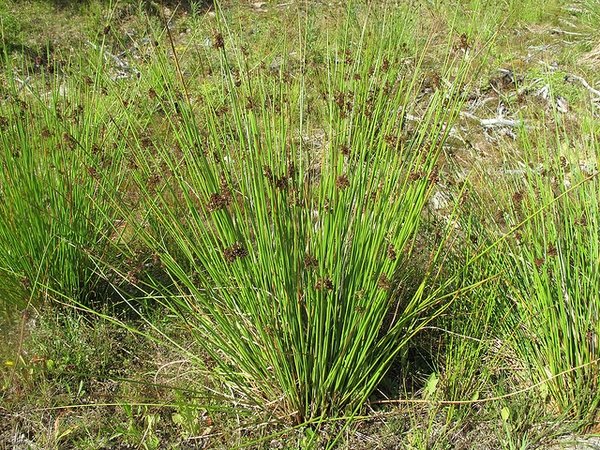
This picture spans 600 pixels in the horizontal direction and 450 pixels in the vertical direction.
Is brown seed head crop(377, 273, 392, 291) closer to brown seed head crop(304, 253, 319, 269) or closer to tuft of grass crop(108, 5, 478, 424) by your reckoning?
tuft of grass crop(108, 5, 478, 424)

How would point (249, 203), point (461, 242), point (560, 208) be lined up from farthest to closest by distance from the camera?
point (461, 242), point (560, 208), point (249, 203)

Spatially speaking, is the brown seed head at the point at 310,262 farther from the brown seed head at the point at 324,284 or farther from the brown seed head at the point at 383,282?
the brown seed head at the point at 383,282

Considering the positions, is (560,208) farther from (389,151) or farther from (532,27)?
(532,27)

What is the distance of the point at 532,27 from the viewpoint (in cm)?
563

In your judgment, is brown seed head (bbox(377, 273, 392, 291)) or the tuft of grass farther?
the tuft of grass

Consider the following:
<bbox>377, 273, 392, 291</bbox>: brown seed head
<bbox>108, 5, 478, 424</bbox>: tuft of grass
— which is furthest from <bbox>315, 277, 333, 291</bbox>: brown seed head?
<bbox>377, 273, 392, 291</bbox>: brown seed head

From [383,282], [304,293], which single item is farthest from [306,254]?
[383,282]

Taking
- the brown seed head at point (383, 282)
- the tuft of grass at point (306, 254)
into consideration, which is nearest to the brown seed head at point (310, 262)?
the tuft of grass at point (306, 254)

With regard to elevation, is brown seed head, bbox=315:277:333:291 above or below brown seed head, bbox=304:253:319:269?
below

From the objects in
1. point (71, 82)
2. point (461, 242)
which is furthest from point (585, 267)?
point (71, 82)

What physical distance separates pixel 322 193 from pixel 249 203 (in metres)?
0.24

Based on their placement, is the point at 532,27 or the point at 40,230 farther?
the point at 532,27

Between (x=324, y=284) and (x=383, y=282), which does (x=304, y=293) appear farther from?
(x=383, y=282)

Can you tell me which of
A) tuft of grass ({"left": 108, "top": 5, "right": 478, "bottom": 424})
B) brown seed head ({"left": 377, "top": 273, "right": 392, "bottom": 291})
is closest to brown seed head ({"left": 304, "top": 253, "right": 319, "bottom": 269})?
tuft of grass ({"left": 108, "top": 5, "right": 478, "bottom": 424})
